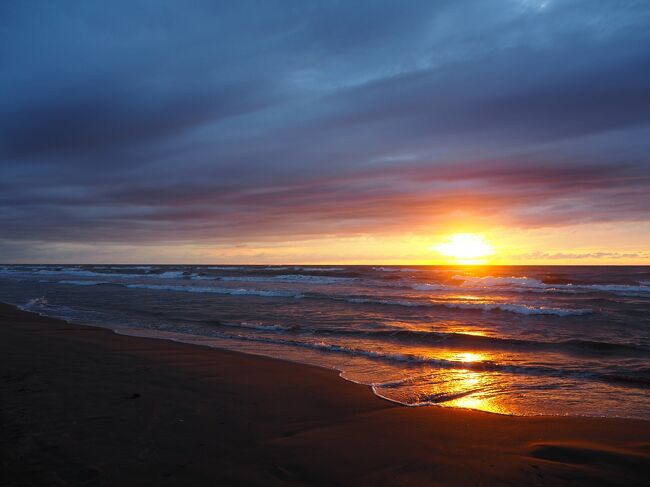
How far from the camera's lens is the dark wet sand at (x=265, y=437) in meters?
3.82

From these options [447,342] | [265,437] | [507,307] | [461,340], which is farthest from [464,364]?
[507,307]

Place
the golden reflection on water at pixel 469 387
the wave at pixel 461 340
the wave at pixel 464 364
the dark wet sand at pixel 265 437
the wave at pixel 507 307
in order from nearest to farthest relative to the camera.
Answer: the dark wet sand at pixel 265 437, the golden reflection on water at pixel 469 387, the wave at pixel 464 364, the wave at pixel 461 340, the wave at pixel 507 307

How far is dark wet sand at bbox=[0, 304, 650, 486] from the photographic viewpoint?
3816 millimetres

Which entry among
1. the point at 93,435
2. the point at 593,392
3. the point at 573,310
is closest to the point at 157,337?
the point at 93,435

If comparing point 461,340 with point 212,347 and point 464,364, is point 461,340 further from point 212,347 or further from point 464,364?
point 212,347

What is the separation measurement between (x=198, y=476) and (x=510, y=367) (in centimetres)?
729

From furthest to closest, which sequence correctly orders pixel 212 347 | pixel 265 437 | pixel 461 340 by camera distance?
pixel 461 340
pixel 212 347
pixel 265 437

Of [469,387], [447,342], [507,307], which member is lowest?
[447,342]

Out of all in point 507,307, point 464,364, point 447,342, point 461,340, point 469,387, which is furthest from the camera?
point 507,307

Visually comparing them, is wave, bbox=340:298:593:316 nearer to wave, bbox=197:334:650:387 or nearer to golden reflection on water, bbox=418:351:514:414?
golden reflection on water, bbox=418:351:514:414

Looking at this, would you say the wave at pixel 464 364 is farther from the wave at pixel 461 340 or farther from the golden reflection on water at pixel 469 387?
the wave at pixel 461 340

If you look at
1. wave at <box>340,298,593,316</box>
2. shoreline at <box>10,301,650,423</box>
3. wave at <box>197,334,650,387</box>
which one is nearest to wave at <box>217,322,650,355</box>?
wave at <box>197,334,650,387</box>

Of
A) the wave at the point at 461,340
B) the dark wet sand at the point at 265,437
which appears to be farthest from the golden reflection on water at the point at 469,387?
the wave at the point at 461,340

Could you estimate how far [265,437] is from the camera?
15.6ft
